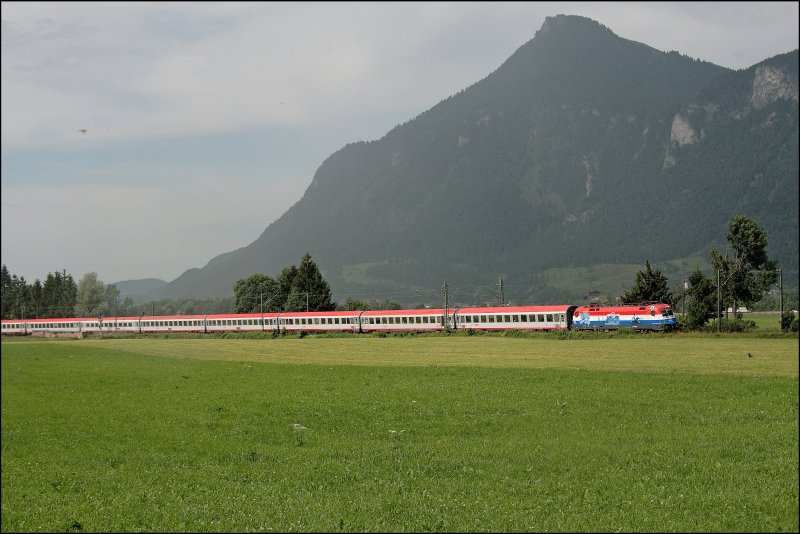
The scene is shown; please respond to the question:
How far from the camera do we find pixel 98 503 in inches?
414

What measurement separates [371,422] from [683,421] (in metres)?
7.82

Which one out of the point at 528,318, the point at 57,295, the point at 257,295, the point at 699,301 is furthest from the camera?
the point at 257,295

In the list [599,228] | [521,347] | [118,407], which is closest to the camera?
[118,407]

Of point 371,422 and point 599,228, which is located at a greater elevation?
point 599,228

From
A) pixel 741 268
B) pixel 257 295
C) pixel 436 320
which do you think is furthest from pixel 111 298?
pixel 257 295

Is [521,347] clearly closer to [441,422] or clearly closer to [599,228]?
[441,422]

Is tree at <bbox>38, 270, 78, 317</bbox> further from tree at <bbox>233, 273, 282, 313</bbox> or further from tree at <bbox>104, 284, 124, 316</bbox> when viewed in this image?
tree at <bbox>233, 273, 282, 313</bbox>

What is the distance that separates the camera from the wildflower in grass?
1628cm

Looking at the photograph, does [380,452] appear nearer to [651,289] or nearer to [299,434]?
[299,434]

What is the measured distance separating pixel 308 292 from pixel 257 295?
9.07 metres

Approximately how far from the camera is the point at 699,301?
5053 centimetres

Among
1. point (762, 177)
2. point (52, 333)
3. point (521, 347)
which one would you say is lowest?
point (521, 347)

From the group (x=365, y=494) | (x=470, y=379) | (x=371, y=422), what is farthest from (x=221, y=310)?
(x=365, y=494)

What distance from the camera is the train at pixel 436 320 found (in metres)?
55.2
